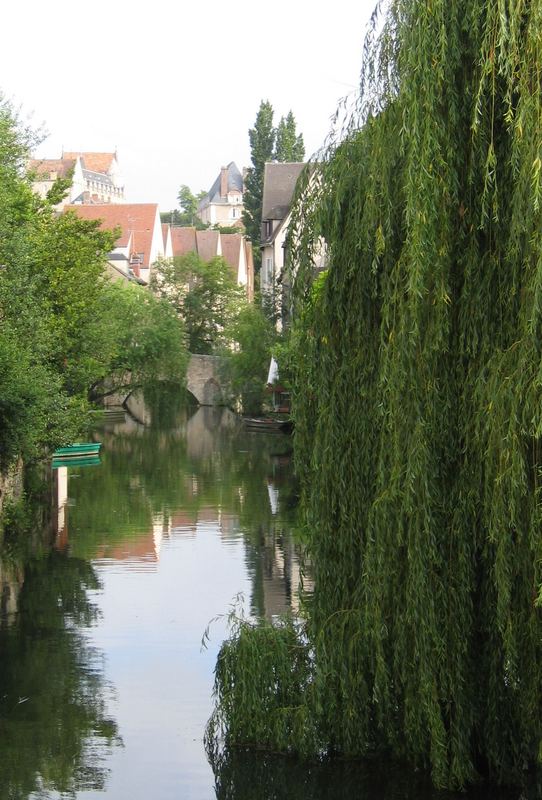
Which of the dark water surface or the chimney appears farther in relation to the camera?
the chimney

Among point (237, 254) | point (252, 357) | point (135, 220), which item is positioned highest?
point (135, 220)

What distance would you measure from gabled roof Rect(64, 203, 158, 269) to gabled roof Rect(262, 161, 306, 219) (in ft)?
80.0

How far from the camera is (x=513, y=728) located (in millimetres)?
10086

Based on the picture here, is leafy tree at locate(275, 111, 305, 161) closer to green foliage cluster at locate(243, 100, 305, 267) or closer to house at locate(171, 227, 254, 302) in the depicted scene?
green foliage cluster at locate(243, 100, 305, 267)

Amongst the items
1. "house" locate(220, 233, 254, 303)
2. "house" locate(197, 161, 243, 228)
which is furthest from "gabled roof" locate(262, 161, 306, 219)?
"house" locate(197, 161, 243, 228)

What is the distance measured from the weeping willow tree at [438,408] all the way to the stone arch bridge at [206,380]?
214 feet

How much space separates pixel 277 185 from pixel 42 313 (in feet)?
142

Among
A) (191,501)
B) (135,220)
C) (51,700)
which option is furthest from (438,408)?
(135,220)

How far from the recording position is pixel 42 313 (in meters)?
28.8

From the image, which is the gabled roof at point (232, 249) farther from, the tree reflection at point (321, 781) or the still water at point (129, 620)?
the tree reflection at point (321, 781)

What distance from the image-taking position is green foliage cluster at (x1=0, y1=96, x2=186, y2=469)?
2464cm

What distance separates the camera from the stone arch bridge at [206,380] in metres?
77.2

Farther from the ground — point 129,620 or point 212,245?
point 212,245

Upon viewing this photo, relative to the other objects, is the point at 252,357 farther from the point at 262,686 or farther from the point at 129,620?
the point at 262,686
